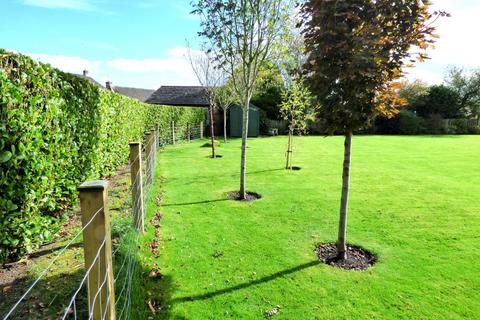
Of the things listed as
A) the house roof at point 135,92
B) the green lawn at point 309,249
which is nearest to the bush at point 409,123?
the green lawn at point 309,249

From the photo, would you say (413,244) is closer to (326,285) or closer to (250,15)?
(326,285)

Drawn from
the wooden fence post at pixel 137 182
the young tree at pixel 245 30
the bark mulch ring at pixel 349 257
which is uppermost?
the young tree at pixel 245 30

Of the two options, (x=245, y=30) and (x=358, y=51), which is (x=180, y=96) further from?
(x=358, y=51)

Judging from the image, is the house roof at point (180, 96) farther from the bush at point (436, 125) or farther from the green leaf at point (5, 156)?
the green leaf at point (5, 156)

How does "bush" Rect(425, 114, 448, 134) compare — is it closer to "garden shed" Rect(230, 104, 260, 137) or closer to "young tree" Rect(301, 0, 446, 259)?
"garden shed" Rect(230, 104, 260, 137)

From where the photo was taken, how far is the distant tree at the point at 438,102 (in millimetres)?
34969

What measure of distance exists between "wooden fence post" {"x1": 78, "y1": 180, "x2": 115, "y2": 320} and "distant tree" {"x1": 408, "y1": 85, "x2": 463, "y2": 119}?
38.9 meters

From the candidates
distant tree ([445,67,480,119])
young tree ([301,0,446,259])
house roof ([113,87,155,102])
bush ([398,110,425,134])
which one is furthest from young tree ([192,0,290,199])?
house roof ([113,87,155,102])

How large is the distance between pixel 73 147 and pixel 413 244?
640 cm

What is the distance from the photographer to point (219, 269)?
15.5 feet

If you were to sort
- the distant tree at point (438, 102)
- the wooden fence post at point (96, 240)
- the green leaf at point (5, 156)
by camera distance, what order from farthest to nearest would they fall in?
1. the distant tree at point (438, 102)
2. the green leaf at point (5, 156)
3. the wooden fence post at point (96, 240)

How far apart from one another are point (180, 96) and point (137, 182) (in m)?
30.3

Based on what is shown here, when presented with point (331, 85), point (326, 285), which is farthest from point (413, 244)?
point (331, 85)

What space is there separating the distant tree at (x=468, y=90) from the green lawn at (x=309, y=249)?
33207 mm
